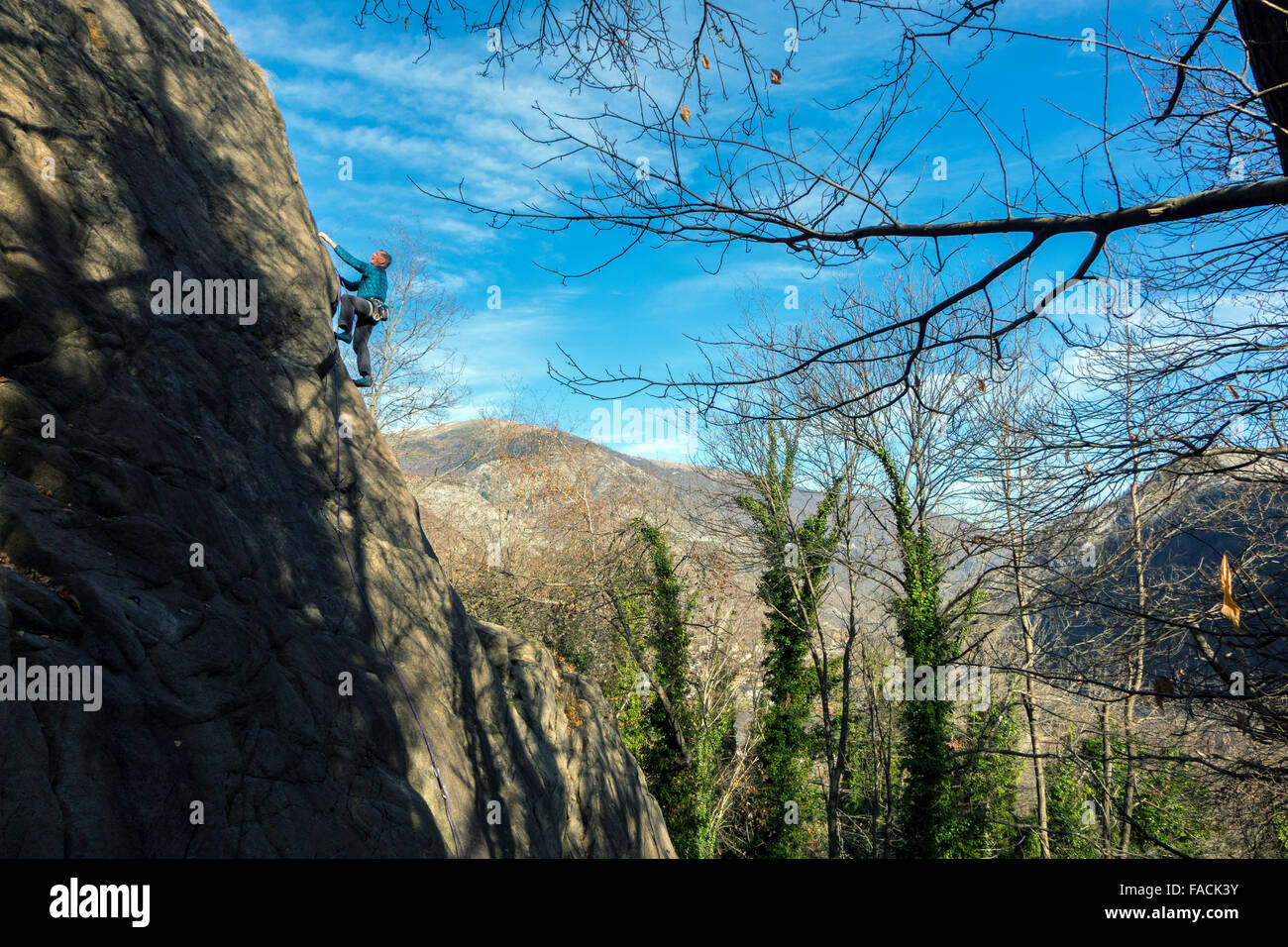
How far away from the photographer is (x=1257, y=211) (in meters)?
4.96

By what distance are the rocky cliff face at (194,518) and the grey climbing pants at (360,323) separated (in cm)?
45

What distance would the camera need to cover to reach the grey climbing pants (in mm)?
8633

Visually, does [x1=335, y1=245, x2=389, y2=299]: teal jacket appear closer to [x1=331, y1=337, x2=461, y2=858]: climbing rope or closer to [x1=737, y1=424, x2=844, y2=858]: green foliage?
[x1=331, y1=337, x2=461, y2=858]: climbing rope

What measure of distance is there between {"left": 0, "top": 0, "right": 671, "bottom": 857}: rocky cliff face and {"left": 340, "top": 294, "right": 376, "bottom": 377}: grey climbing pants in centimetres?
45

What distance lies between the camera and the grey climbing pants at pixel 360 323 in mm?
8633

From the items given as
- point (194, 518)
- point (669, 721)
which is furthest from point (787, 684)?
point (194, 518)

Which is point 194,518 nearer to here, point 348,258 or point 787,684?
point 348,258

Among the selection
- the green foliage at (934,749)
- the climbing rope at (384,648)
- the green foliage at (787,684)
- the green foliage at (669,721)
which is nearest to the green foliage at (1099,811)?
the green foliage at (934,749)

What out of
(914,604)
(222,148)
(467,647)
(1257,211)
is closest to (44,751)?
(467,647)
